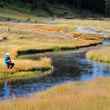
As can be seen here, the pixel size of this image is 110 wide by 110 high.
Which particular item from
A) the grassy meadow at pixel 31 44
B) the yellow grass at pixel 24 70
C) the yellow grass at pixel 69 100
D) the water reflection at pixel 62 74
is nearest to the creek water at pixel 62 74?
the water reflection at pixel 62 74

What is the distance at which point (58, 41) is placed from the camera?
95.1 meters

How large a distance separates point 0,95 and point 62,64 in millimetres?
25188

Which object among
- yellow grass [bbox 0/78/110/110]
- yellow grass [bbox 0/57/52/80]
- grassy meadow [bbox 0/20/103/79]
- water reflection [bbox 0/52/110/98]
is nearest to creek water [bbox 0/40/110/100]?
water reflection [bbox 0/52/110/98]

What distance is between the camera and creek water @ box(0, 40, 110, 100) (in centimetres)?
4222

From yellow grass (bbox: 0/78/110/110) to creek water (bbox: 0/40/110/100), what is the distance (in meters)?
3.03

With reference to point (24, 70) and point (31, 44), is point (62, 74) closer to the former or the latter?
point (24, 70)

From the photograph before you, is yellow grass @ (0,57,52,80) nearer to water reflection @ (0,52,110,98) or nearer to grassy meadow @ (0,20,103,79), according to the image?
grassy meadow @ (0,20,103,79)

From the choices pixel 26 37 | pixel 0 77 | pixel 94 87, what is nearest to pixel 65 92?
pixel 94 87

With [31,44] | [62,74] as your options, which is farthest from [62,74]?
[31,44]

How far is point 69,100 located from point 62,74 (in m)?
21.0

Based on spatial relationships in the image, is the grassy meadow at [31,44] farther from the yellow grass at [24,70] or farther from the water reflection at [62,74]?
the water reflection at [62,74]

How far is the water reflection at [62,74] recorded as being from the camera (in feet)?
139

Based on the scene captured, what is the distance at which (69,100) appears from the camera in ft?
109

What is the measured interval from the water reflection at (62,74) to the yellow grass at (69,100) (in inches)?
123
